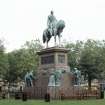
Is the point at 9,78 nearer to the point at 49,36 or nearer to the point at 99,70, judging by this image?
the point at 99,70

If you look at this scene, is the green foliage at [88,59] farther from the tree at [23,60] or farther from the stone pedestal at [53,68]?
the stone pedestal at [53,68]

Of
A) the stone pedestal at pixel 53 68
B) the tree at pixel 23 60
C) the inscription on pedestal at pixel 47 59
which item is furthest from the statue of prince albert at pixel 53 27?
the tree at pixel 23 60

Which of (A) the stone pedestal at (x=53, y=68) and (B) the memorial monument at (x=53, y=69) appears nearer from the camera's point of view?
(B) the memorial monument at (x=53, y=69)

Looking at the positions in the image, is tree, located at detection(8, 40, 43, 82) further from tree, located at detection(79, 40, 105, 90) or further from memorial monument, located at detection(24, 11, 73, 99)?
memorial monument, located at detection(24, 11, 73, 99)

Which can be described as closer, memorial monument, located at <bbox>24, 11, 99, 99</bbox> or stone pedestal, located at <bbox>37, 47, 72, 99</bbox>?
memorial monument, located at <bbox>24, 11, 99, 99</bbox>

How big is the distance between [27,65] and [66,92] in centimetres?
3925

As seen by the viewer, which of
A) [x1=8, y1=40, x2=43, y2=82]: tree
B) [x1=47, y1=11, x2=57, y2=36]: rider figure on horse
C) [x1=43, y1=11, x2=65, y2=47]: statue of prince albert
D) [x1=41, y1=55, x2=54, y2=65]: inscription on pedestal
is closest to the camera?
[x1=41, y1=55, x2=54, y2=65]: inscription on pedestal

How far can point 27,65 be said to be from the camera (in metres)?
84.5

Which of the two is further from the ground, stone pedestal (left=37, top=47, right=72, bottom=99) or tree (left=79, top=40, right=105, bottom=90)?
tree (left=79, top=40, right=105, bottom=90)

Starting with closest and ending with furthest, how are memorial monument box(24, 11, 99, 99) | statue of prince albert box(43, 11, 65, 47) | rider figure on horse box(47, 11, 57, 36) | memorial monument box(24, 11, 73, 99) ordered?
memorial monument box(24, 11, 99, 99), memorial monument box(24, 11, 73, 99), statue of prince albert box(43, 11, 65, 47), rider figure on horse box(47, 11, 57, 36)

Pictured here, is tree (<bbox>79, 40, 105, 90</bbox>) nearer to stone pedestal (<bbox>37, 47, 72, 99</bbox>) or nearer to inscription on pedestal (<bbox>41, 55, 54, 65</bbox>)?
inscription on pedestal (<bbox>41, 55, 54, 65</bbox>)

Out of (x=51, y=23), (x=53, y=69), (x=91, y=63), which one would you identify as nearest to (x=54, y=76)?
(x=53, y=69)

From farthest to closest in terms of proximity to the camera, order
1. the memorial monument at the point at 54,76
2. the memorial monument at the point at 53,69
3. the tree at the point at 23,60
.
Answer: the tree at the point at 23,60 < the memorial monument at the point at 53,69 < the memorial monument at the point at 54,76

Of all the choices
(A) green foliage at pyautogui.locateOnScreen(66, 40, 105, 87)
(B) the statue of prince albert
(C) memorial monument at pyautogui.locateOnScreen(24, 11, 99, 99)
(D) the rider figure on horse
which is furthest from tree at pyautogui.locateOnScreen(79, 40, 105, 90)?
(D) the rider figure on horse
